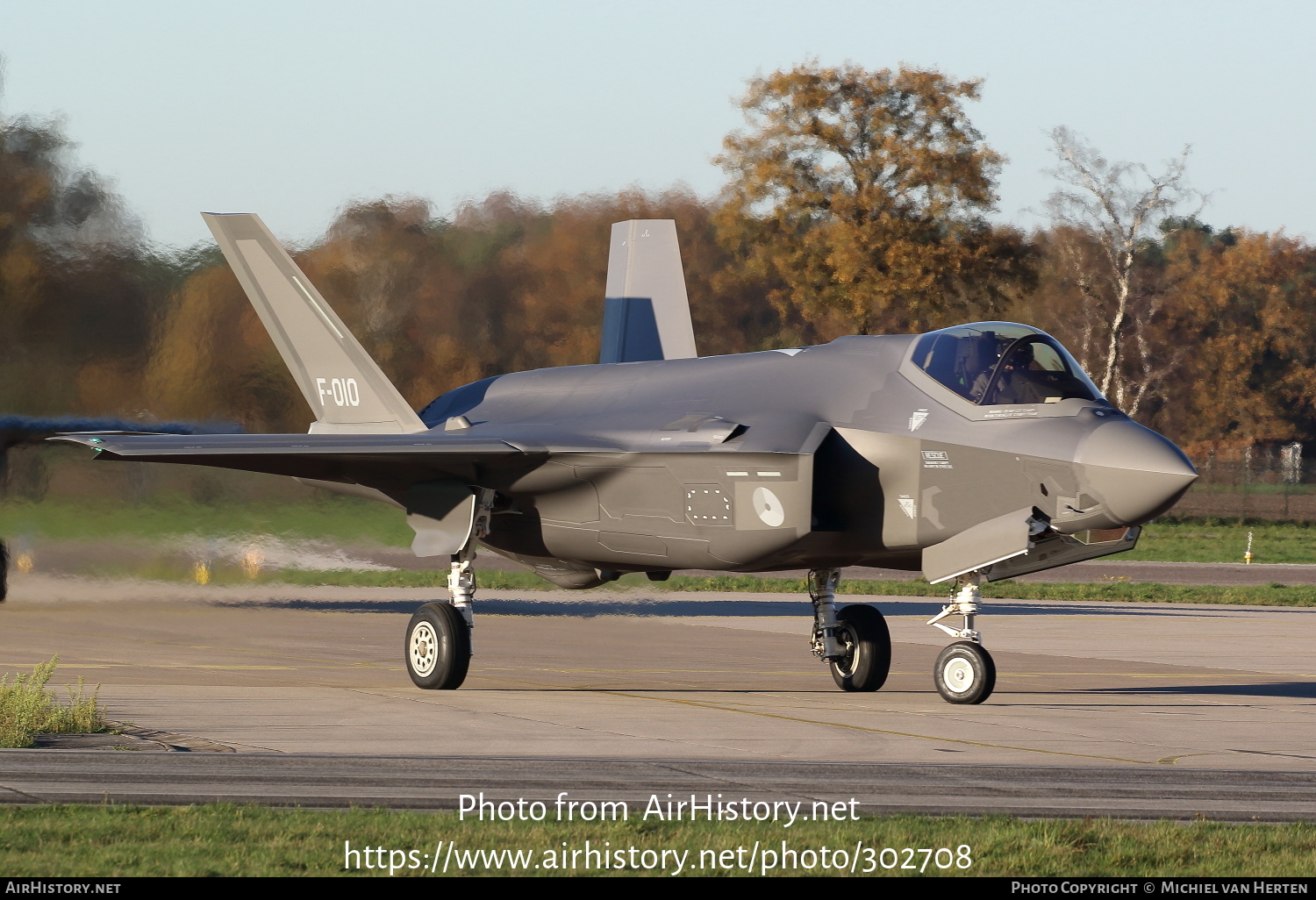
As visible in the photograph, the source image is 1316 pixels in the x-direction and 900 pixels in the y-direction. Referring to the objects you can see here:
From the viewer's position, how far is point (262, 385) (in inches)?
920

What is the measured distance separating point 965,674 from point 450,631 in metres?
4.98

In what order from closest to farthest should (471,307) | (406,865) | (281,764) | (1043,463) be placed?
1. (406,865)
2. (281,764)
3. (1043,463)
4. (471,307)

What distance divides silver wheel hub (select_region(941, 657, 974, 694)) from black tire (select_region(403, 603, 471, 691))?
460cm

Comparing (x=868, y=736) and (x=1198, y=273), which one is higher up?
(x=1198, y=273)

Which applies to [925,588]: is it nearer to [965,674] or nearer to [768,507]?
[965,674]

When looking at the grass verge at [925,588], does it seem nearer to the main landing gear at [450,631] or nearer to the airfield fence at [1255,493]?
the main landing gear at [450,631]

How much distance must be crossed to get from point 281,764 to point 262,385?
1365 cm

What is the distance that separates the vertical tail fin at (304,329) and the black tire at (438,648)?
3.62 m

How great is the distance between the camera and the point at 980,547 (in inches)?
571

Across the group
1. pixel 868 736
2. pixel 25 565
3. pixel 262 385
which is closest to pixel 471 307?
pixel 262 385

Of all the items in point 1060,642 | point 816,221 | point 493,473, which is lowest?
point 1060,642

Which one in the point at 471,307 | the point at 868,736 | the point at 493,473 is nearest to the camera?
the point at 868,736

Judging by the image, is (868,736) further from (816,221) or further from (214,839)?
(816,221)

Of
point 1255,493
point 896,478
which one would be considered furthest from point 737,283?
point 896,478
